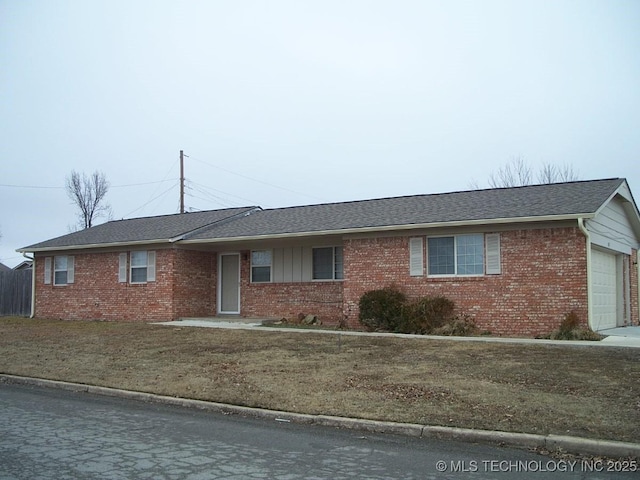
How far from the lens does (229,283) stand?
22.8m

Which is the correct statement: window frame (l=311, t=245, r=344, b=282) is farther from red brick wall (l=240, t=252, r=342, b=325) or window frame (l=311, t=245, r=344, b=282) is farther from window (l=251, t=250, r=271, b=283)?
window (l=251, t=250, r=271, b=283)

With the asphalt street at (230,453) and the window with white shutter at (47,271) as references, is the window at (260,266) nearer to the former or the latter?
the window with white shutter at (47,271)

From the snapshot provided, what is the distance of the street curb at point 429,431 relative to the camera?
6.73m

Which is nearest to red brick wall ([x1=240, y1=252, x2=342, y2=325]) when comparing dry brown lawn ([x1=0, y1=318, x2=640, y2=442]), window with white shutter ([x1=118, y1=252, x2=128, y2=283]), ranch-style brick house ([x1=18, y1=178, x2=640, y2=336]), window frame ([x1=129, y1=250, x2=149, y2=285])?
ranch-style brick house ([x1=18, y1=178, x2=640, y2=336])

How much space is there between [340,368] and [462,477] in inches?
223

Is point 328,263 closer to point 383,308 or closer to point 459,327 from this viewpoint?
point 383,308

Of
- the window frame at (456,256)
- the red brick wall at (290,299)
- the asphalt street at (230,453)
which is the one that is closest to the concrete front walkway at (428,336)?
the red brick wall at (290,299)

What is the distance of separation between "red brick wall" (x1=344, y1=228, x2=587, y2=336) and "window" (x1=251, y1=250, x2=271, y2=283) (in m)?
5.38

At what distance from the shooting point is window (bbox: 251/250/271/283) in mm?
21891

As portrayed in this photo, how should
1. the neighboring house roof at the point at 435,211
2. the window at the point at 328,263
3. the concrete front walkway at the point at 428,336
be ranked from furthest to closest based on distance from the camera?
the window at the point at 328,263, the neighboring house roof at the point at 435,211, the concrete front walkway at the point at 428,336

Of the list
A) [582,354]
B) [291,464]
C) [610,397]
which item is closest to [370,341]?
[582,354]

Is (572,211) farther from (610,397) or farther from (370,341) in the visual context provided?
(610,397)

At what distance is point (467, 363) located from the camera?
Answer: 37.8 feet

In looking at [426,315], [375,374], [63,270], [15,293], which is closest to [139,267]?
[63,270]
